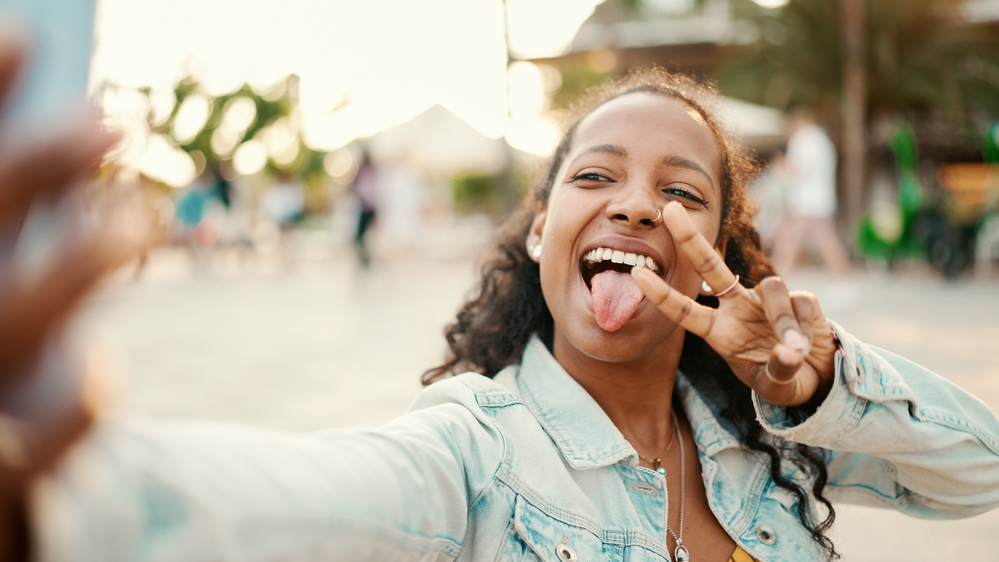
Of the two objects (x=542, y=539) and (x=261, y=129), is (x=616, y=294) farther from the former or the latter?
(x=261, y=129)

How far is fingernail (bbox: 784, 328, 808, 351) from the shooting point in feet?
4.26

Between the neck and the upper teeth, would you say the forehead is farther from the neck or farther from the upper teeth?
the neck

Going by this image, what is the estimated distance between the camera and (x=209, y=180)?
13.6 meters

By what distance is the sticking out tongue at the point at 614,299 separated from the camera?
1596 mm

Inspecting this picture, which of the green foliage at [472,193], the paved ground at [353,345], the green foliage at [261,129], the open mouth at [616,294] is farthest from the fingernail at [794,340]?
the green foliage at [472,193]

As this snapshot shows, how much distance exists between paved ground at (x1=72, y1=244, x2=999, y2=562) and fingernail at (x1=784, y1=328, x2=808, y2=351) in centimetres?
112

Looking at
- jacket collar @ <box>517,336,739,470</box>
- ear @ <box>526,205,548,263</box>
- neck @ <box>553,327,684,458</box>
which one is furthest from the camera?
ear @ <box>526,205,548,263</box>

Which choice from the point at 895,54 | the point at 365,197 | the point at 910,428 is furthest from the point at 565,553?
the point at 895,54

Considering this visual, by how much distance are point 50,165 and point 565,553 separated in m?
1.13

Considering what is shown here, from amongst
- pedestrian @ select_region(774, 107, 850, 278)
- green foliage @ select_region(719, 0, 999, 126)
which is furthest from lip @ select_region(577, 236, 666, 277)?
green foliage @ select_region(719, 0, 999, 126)

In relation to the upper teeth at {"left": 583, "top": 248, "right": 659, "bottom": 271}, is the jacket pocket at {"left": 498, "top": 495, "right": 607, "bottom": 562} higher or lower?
A: lower

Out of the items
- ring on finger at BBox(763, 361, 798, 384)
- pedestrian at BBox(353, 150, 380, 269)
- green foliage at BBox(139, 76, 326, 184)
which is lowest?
green foliage at BBox(139, 76, 326, 184)

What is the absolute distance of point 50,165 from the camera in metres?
0.59

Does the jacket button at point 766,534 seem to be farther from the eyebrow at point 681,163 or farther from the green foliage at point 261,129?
the green foliage at point 261,129
